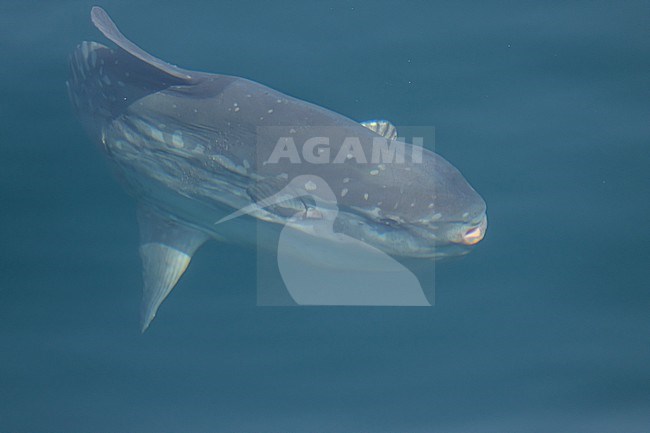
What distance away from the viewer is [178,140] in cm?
511

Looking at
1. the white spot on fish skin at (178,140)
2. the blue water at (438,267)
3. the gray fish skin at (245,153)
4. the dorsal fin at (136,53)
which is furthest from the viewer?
the blue water at (438,267)

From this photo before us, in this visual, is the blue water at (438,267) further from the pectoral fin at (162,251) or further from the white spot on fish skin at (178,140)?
the white spot on fish skin at (178,140)

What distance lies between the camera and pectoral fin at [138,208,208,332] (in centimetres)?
607

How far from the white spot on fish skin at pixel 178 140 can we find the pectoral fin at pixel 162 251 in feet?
4.27

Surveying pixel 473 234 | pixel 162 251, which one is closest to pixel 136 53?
pixel 162 251

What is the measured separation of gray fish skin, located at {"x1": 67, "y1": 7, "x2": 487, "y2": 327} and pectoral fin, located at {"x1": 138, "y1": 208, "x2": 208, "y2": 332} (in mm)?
637

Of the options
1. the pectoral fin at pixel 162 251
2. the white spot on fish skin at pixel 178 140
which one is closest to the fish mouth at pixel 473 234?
the white spot on fish skin at pixel 178 140

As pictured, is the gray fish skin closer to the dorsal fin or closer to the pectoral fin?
the dorsal fin

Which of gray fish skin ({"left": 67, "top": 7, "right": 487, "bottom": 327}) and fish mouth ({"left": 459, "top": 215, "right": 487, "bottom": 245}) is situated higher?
gray fish skin ({"left": 67, "top": 7, "right": 487, "bottom": 327})

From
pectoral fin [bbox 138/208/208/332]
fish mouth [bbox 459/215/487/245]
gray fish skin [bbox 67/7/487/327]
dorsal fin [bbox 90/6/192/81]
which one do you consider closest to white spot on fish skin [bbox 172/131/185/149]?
gray fish skin [bbox 67/7/487/327]

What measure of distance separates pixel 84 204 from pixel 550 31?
238 inches

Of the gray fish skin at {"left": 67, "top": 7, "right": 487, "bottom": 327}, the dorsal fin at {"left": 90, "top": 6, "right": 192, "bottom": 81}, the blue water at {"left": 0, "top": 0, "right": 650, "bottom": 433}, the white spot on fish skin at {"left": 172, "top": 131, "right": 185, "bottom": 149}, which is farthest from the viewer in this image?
the blue water at {"left": 0, "top": 0, "right": 650, "bottom": 433}

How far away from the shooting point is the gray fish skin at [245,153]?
463 centimetres

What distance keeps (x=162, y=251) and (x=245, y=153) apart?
1970mm
